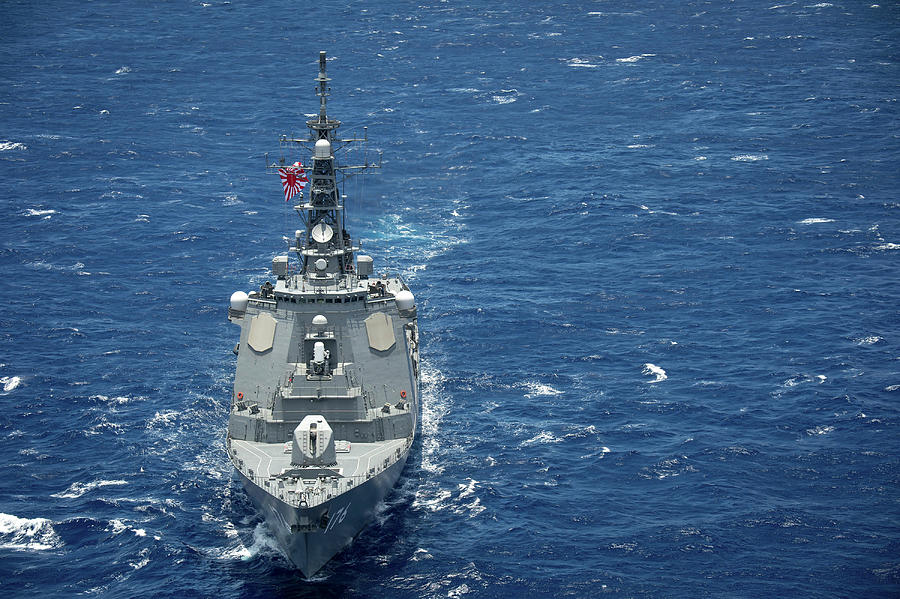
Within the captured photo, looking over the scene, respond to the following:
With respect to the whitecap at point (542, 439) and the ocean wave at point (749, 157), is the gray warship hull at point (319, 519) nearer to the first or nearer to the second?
the whitecap at point (542, 439)

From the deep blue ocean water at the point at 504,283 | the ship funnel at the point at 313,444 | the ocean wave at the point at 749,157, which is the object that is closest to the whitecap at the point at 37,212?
the deep blue ocean water at the point at 504,283

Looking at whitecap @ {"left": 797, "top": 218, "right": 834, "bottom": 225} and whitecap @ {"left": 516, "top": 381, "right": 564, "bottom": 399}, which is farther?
whitecap @ {"left": 797, "top": 218, "right": 834, "bottom": 225}

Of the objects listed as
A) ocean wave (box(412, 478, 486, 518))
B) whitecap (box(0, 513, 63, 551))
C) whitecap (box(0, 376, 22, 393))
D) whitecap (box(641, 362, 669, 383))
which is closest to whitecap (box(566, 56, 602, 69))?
whitecap (box(641, 362, 669, 383))

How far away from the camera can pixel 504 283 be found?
106m

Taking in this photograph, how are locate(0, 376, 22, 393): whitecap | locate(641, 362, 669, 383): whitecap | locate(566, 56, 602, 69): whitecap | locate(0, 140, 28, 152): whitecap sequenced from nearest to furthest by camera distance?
1. locate(0, 376, 22, 393): whitecap
2. locate(641, 362, 669, 383): whitecap
3. locate(0, 140, 28, 152): whitecap
4. locate(566, 56, 602, 69): whitecap

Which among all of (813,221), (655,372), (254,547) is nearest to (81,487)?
(254,547)

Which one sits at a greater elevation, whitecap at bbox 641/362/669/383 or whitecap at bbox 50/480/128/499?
whitecap at bbox 50/480/128/499

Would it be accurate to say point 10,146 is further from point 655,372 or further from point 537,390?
point 655,372

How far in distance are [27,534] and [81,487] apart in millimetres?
6033

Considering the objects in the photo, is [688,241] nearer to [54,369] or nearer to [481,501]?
[481,501]

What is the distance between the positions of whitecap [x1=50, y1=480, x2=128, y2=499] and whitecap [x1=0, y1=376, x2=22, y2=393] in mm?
14638

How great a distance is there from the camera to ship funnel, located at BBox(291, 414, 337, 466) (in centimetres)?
7075

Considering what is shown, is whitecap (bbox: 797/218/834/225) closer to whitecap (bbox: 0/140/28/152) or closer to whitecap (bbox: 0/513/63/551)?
whitecap (bbox: 0/513/63/551)

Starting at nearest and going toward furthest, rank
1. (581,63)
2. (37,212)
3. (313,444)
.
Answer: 1. (313,444)
2. (37,212)
3. (581,63)
